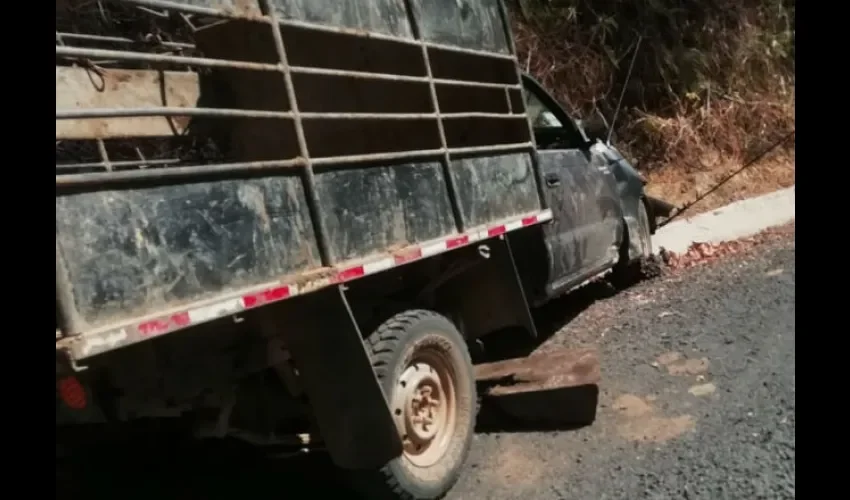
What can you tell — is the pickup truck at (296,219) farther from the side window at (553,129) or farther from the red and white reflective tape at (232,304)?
the side window at (553,129)

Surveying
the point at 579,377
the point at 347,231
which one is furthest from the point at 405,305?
the point at 579,377

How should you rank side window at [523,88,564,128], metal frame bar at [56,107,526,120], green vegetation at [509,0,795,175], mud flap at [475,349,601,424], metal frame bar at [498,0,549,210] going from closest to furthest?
metal frame bar at [56,107,526,120]
mud flap at [475,349,601,424]
metal frame bar at [498,0,549,210]
side window at [523,88,564,128]
green vegetation at [509,0,795,175]

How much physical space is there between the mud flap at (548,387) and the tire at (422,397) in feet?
1.61

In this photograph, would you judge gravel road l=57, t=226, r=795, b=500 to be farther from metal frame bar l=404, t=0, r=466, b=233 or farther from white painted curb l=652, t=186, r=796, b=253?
white painted curb l=652, t=186, r=796, b=253

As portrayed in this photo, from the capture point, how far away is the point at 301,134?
2777mm

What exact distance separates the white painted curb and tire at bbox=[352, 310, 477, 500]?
4.94m

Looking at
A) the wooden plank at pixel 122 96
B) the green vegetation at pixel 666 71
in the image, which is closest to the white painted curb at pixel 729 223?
the green vegetation at pixel 666 71

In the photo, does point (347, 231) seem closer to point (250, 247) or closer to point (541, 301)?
point (250, 247)

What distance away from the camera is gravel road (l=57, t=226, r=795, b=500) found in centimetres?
348

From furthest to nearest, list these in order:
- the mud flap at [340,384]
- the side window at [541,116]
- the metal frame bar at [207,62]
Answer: the side window at [541,116]
the mud flap at [340,384]
the metal frame bar at [207,62]

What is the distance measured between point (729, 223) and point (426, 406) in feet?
22.1

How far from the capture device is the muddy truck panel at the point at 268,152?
2152 millimetres

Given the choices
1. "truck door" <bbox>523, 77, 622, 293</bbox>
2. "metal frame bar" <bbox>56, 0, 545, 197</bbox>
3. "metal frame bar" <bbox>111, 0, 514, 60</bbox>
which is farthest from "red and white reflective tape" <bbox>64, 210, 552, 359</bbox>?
"truck door" <bbox>523, 77, 622, 293</bbox>
